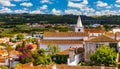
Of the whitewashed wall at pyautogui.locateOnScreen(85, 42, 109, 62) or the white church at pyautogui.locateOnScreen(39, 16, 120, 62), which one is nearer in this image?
the white church at pyautogui.locateOnScreen(39, 16, 120, 62)

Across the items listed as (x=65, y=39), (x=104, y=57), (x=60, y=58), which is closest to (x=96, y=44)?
(x=60, y=58)

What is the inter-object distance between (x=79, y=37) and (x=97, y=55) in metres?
20.7

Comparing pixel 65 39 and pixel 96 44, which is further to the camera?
pixel 65 39

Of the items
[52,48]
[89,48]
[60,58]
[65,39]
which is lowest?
[60,58]

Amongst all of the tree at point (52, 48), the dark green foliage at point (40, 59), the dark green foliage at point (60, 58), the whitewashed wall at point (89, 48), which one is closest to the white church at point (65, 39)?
the tree at point (52, 48)

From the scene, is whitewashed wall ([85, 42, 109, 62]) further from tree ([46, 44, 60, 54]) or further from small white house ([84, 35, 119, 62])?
tree ([46, 44, 60, 54])

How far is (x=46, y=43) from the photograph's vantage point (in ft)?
177

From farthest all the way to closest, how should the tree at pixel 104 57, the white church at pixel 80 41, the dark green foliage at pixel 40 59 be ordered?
1. the white church at pixel 80 41
2. the dark green foliage at pixel 40 59
3. the tree at pixel 104 57

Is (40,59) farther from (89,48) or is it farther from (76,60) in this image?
(89,48)

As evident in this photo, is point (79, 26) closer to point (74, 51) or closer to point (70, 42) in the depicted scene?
point (70, 42)

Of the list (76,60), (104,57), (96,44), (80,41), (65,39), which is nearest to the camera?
(104,57)

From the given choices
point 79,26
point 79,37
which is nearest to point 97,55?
point 79,37

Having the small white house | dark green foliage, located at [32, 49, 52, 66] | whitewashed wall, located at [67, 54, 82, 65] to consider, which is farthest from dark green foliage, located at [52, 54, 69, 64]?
the small white house

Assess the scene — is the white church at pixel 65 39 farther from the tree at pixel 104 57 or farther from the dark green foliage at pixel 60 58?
the tree at pixel 104 57
